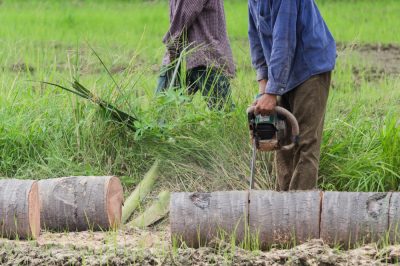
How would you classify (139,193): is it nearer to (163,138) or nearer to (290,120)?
(163,138)

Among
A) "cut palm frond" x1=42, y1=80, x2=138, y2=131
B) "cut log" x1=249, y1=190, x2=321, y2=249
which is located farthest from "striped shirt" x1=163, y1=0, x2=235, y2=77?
"cut log" x1=249, y1=190, x2=321, y2=249

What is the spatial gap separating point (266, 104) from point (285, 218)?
570mm

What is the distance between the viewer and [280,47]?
4.57 m

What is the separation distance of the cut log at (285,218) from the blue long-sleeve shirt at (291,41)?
0.53m

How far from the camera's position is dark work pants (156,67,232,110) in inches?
229

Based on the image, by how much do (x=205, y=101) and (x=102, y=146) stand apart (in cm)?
66

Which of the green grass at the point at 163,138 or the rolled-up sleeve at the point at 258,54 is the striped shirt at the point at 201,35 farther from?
the rolled-up sleeve at the point at 258,54

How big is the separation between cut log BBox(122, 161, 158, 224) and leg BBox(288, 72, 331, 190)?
0.89m

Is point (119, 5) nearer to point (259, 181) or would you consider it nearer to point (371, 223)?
point (259, 181)

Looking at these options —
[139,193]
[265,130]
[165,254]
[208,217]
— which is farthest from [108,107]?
[165,254]

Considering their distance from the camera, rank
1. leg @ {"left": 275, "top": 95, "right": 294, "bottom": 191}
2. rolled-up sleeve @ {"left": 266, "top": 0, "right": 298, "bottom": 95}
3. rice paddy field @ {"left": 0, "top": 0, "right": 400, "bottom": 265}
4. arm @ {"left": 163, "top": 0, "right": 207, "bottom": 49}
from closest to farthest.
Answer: rolled-up sleeve @ {"left": 266, "top": 0, "right": 298, "bottom": 95} < leg @ {"left": 275, "top": 95, "right": 294, "bottom": 191} < rice paddy field @ {"left": 0, "top": 0, "right": 400, "bottom": 265} < arm @ {"left": 163, "top": 0, "right": 207, "bottom": 49}

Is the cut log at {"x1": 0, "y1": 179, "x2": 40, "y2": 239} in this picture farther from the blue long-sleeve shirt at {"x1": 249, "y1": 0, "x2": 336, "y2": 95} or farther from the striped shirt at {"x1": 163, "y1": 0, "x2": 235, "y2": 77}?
the striped shirt at {"x1": 163, "y1": 0, "x2": 235, "y2": 77}

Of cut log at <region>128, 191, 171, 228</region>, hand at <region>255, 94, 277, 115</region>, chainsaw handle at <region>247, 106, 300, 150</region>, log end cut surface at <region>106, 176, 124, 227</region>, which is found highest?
hand at <region>255, 94, 277, 115</region>

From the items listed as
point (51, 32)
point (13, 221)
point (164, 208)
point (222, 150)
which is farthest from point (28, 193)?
point (51, 32)
